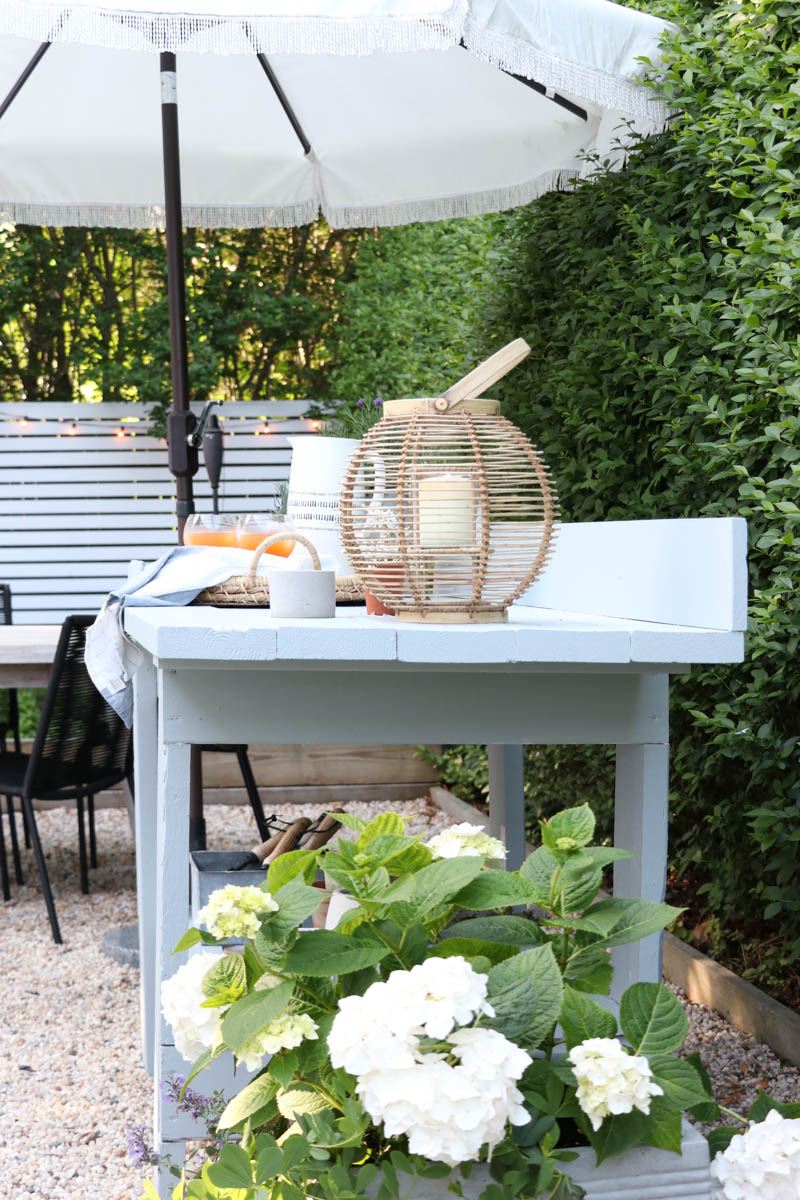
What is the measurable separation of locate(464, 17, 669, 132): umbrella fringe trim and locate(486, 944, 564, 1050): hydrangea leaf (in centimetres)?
142

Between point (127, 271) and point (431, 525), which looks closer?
point (431, 525)

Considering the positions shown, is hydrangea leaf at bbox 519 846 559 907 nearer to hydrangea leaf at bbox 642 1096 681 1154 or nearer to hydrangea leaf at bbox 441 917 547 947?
hydrangea leaf at bbox 441 917 547 947

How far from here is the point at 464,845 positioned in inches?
43.2

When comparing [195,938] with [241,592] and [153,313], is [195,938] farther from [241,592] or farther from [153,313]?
[153,313]

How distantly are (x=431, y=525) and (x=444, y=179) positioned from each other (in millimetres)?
2321

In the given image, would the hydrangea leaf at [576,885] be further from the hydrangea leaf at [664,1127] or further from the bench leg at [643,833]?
the bench leg at [643,833]

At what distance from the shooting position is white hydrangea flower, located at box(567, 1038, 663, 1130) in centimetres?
87

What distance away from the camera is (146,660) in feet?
5.99

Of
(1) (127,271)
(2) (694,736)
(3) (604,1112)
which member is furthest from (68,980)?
Answer: (1) (127,271)

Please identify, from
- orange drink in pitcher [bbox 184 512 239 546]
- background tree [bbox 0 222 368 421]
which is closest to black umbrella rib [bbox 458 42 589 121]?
orange drink in pitcher [bbox 184 512 239 546]

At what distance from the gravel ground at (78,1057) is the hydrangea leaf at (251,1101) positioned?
945mm

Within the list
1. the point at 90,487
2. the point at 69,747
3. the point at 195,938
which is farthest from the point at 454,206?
the point at 90,487

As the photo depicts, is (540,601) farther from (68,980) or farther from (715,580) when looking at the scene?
(68,980)

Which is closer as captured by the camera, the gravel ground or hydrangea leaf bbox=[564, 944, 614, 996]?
hydrangea leaf bbox=[564, 944, 614, 996]
